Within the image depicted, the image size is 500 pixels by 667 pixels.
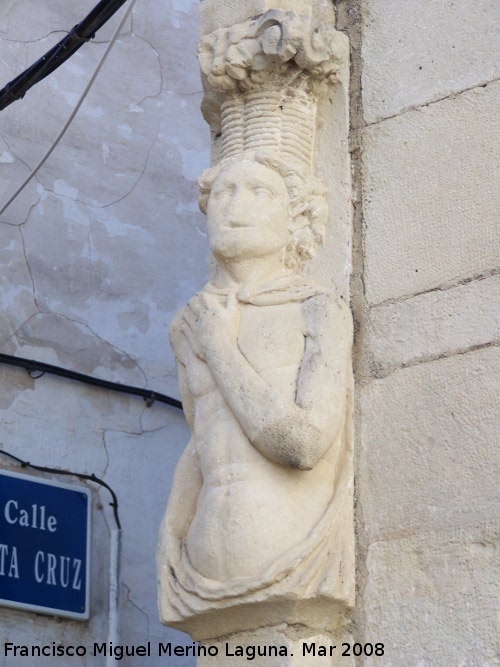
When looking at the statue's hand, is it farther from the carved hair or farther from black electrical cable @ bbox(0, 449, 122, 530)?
black electrical cable @ bbox(0, 449, 122, 530)

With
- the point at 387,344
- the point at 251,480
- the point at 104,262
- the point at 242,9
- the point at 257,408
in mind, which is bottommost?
the point at 251,480

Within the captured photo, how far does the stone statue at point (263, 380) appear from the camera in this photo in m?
2.96

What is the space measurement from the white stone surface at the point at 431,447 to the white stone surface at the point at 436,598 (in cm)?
4

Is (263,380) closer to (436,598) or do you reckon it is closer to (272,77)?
(436,598)

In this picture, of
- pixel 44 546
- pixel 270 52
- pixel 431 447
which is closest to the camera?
pixel 431 447

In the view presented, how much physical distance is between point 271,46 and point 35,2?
247cm

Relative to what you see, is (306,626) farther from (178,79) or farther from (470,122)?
(178,79)

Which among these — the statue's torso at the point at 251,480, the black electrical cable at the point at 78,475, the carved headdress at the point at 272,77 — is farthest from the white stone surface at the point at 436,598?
the black electrical cable at the point at 78,475

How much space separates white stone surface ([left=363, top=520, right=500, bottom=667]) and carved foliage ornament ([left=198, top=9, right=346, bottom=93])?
1.15 metres

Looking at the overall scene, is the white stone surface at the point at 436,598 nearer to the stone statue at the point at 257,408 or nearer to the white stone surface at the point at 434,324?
the stone statue at the point at 257,408

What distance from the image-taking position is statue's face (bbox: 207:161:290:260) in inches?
127

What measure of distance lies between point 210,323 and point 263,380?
0.22 meters

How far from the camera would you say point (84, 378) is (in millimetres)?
5094

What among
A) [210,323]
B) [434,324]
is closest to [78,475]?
[210,323]
